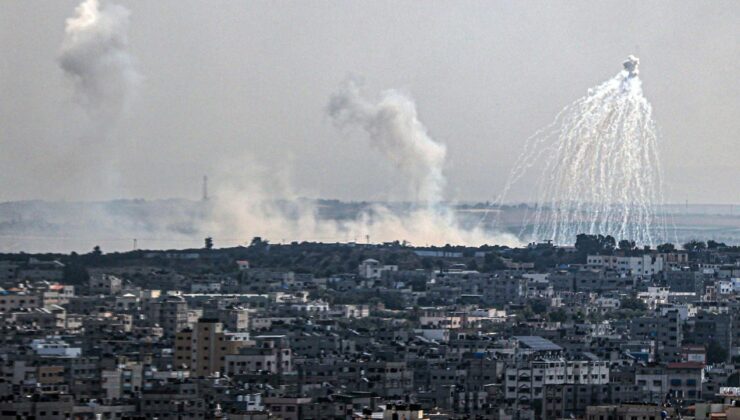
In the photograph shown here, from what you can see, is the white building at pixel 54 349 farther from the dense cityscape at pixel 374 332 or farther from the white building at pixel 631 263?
the white building at pixel 631 263

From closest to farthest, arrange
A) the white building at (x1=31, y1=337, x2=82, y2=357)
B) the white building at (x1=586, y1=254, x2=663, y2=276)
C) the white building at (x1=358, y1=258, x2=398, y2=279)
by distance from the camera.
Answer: the white building at (x1=31, y1=337, x2=82, y2=357) < the white building at (x1=586, y1=254, x2=663, y2=276) < the white building at (x1=358, y1=258, x2=398, y2=279)

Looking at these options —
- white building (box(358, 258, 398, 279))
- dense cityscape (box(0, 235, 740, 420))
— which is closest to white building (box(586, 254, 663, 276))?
dense cityscape (box(0, 235, 740, 420))

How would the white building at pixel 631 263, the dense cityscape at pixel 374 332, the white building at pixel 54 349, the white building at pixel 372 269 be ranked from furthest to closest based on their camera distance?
the white building at pixel 372 269
the white building at pixel 631 263
the white building at pixel 54 349
the dense cityscape at pixel 374 332

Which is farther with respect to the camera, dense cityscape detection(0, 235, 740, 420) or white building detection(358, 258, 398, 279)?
white building detection(358, 258, 398, 279)

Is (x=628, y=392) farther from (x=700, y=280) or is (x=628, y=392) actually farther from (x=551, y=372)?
(x=700, y=280)

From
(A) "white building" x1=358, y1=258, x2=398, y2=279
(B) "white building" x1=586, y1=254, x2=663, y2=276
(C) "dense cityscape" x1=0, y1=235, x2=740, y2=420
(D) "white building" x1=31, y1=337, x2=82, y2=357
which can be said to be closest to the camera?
(C) "dense cityscape" x1=0, y1=235, x2=740, y2=420

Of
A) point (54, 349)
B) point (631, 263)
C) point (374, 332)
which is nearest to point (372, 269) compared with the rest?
point (631, 263)

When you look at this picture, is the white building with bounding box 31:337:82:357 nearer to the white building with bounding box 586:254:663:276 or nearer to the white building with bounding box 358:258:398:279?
the white building with bounding box 586:254:663:276

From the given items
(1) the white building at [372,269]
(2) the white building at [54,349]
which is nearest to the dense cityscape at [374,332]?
(2) the white building at [54,349]

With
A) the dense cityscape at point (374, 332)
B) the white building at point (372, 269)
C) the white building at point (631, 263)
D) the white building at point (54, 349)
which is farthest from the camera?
the white building at point (372, 269)
